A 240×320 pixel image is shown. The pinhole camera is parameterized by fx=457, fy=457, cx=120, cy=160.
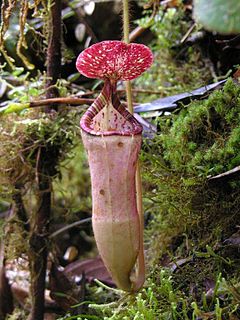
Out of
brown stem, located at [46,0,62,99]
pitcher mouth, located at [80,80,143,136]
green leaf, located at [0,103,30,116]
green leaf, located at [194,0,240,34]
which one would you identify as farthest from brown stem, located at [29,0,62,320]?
green leaf, located at [194,0,240,34]

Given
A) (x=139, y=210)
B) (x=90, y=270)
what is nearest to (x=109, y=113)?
(x=139, y=210)

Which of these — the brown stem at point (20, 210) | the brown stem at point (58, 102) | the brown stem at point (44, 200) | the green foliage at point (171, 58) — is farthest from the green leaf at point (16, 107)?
the green foliage at point (171, 58)

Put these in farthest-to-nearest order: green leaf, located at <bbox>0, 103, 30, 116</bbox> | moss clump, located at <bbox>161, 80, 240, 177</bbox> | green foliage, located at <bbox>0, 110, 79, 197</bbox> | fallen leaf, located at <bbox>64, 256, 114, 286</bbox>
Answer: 1. fallen leaf, located at <bbox>64, 256, 114, 286</bbox>
2. green foliage, located at <bbox>0, 110, 79, 197</bbox>
3. green leaf, located at <bbox>0, 103, 30, 116</bbox>
4. moss clump, located at <bbox>161, 80, 240, 177</bbox>

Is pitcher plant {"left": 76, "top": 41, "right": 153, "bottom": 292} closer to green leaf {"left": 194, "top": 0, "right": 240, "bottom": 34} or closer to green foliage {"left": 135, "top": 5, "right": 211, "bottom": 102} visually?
green leaf {"left": 194, "top": 0, "right": 240, "bottom": 34}

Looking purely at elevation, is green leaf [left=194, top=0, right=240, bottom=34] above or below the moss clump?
above

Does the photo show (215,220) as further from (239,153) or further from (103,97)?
(103,97)

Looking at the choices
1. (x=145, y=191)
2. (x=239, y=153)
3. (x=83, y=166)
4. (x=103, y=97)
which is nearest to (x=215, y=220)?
(x=239, y=153)

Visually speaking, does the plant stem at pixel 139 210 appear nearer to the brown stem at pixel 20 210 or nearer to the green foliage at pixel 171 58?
the brown stem at pixel 20 210

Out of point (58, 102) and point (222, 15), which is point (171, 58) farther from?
point (222, 15)
